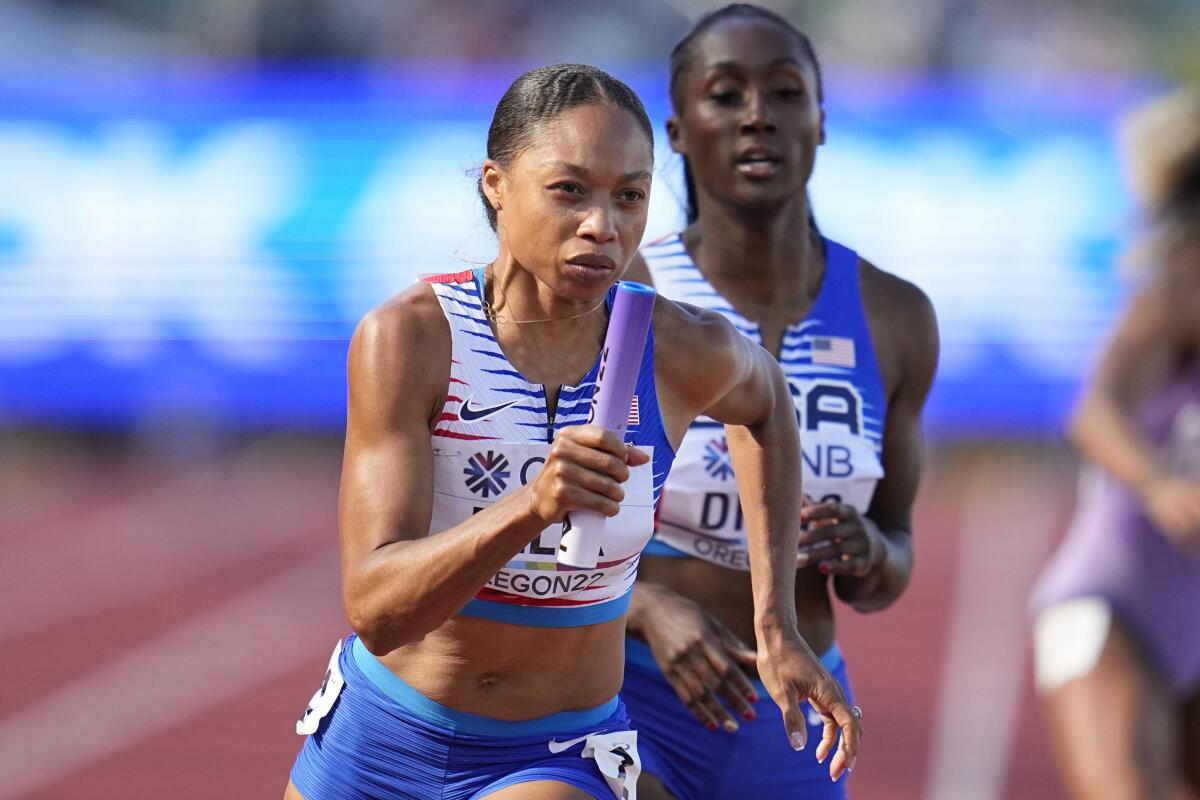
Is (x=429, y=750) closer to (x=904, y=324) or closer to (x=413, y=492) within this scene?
(x=413, y=492)

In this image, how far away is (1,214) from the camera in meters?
12.6

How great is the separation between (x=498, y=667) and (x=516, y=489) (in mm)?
342

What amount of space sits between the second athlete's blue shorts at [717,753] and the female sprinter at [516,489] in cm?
54

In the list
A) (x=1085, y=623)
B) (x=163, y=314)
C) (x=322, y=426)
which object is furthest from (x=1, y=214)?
(x=1085, y=623)

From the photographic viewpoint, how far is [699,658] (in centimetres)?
339

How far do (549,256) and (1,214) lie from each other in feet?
35.5

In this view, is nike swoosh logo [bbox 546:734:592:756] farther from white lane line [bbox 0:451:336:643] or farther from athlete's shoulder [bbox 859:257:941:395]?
white lane line [bbox 0:451:336:643]

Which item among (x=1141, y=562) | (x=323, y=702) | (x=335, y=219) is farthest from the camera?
(x=335, y=219)

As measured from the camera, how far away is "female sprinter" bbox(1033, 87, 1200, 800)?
14.1 ft

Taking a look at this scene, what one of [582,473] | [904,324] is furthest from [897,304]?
[582,473]

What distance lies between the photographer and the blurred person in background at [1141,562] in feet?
14.1

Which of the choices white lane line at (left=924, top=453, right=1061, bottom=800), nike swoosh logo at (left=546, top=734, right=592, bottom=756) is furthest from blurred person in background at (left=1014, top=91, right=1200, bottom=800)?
white lane line at (left=924, top=453, right=1061, bottom=800)

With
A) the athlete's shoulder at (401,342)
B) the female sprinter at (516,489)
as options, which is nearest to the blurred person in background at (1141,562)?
the female sprinter at (516,489)

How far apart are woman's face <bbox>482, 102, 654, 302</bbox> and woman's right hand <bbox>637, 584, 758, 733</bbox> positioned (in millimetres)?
917
